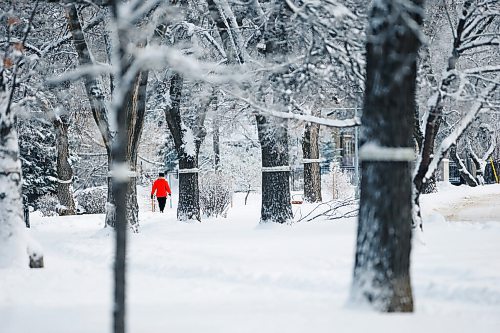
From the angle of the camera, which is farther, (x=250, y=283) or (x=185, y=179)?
(x=185, y=179)

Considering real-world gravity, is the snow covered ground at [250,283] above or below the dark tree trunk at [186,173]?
below

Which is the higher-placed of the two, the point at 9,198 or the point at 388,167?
the point at 388,167

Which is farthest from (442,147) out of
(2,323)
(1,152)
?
(2,323)

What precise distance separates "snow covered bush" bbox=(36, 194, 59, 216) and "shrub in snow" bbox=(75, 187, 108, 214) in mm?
1319

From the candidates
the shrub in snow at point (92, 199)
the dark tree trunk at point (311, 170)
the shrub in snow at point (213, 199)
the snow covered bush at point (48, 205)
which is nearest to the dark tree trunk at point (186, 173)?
the shrub in snow at point (213, 199)

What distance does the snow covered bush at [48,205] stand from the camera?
30.3m

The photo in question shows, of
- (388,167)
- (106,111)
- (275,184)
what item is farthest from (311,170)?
(388,167)

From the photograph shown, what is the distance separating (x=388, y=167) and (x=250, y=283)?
334cm

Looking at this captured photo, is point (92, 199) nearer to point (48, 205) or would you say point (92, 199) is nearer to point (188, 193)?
point (48, 205)

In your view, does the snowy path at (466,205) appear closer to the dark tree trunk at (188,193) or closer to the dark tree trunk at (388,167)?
the dark tree trunk at (188,193)

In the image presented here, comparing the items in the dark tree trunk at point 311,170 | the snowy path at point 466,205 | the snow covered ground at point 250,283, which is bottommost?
the snow covered ground at point 250,283

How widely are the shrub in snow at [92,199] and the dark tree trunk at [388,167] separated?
85.0 feet

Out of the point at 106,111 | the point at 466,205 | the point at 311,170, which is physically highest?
the point at 106,111

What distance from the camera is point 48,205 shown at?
1216 inches
